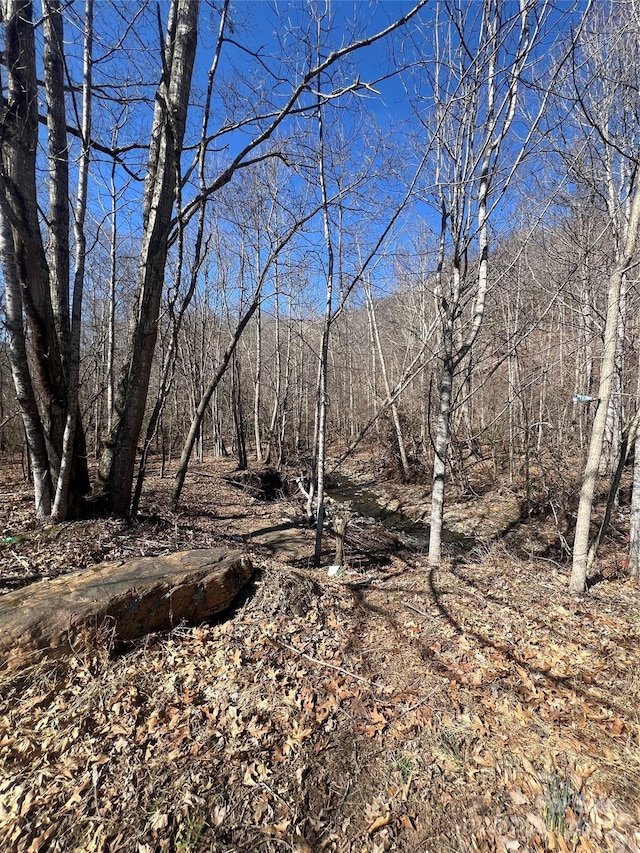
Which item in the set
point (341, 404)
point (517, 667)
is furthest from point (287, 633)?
point (341, 404)

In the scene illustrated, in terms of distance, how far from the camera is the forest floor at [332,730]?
1960mm

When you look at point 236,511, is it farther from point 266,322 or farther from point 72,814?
point 266,322

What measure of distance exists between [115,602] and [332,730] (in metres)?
1.97

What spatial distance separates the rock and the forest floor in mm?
146

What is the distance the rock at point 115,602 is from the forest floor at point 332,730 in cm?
15

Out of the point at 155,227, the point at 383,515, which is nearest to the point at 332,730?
the point at 155,227

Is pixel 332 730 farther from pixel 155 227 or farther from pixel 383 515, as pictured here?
pixel 383 515

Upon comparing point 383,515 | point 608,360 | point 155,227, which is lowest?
A: point 383,515

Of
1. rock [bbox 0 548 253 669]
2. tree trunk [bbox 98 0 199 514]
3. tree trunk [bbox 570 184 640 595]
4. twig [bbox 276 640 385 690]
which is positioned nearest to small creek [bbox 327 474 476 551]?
tree trunk [bbox 570 184 640 595]

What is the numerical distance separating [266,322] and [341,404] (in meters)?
10.2

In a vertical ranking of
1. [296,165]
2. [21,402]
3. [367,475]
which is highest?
[296,165]

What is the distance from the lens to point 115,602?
3135mm

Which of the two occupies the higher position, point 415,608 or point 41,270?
point 41,270

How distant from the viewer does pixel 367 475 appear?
1611 cm
